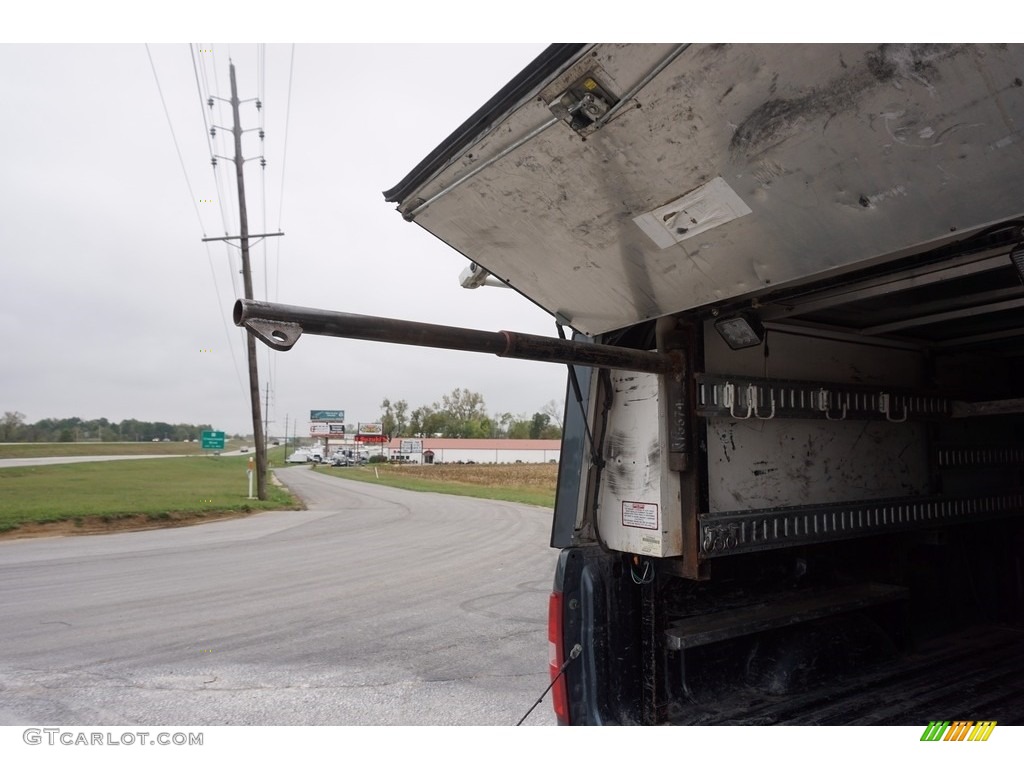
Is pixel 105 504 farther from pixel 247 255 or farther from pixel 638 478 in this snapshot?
pixel 638 478

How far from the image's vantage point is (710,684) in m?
2.86

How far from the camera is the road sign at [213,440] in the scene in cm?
2934

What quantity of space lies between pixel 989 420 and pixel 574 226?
3.88m

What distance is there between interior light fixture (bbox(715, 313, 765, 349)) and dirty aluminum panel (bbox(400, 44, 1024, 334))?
1.23 ft

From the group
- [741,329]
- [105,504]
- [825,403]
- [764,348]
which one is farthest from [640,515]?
[105,504]

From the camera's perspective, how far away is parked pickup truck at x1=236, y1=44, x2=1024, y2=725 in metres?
1.59

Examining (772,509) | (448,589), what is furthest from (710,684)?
(448,589)

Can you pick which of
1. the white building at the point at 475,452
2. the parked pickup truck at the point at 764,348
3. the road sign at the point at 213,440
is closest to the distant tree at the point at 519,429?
the white building at the point at 475,452

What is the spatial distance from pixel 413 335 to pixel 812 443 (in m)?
2.16

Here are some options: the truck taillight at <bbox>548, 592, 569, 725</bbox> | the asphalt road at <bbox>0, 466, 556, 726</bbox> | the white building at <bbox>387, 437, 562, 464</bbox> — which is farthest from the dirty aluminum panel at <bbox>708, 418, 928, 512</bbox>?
the white building at <bbox>387, 437, 562, 464</bbox>

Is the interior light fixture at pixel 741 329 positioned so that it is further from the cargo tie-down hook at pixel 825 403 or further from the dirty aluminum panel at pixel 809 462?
the cargo tie-down hook at pixel 825 403

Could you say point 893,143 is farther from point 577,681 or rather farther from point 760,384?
point 577,681

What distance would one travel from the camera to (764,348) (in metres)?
3.05
